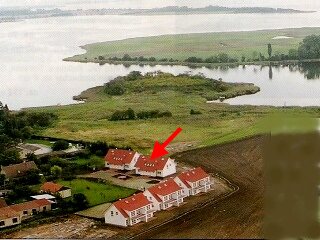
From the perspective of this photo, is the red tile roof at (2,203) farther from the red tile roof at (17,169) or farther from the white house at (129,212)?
the white house at (129,212)

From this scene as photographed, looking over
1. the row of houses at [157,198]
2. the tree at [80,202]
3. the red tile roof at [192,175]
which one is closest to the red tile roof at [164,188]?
the row of houses at [157,198]

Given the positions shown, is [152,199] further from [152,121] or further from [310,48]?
[310,48]

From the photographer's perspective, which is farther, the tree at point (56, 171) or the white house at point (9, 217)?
the tree at point (56, 171)

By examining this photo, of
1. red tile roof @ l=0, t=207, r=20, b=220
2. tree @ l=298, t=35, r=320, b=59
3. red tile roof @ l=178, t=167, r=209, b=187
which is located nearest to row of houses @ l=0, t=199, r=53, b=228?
red tile roof @ l=0, t=207, r=20, b=220

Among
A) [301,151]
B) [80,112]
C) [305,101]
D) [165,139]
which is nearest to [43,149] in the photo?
[80,112]

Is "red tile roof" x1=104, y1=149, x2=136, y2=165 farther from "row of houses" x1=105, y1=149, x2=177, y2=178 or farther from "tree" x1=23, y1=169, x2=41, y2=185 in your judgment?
"tree" x1=23, y1=169, x2=41, y2=185

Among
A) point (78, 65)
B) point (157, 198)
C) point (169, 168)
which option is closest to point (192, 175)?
point (169, 168)
